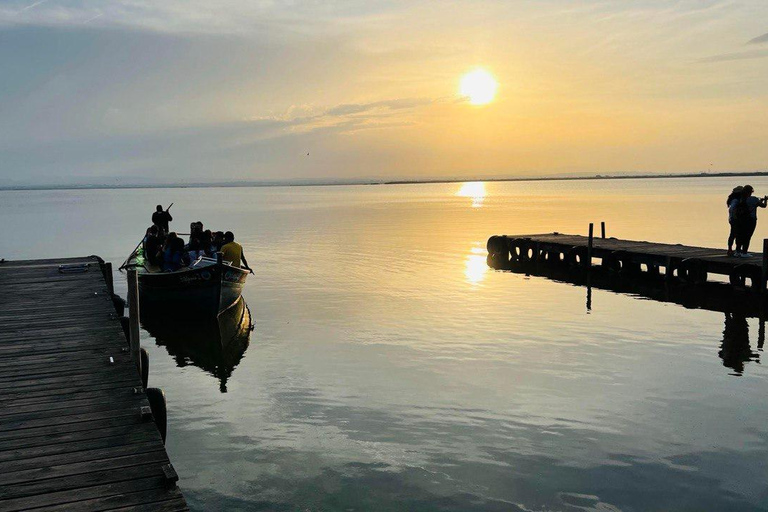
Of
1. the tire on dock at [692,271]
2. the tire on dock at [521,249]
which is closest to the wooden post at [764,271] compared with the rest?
the tire on dock at [692,271]

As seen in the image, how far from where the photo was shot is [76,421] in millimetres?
8688

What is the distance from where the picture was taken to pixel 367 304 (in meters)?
25.4

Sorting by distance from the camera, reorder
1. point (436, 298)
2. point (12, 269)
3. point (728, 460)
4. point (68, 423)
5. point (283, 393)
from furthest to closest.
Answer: point (436, 298) → point (12, 269) → point (283, 393) → point (728, 460) → point (68, 423)

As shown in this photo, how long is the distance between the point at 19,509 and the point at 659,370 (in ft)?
45.0

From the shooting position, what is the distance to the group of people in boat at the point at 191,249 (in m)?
22.7

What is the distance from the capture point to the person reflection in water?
16.7 m

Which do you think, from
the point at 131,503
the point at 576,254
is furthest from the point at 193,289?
the point at 576,254

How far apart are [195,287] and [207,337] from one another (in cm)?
192

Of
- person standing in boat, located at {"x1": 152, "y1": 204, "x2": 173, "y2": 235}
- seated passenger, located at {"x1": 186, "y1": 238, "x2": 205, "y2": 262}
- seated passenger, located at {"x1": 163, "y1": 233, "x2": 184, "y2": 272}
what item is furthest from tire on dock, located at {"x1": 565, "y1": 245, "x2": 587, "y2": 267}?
seated passenger, located at {"x1": 163, "y1": 233, "x2": 184, "y2": 272}

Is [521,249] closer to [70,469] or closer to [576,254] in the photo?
[576,254]

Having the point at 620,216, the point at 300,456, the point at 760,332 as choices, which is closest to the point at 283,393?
the point at 300,456

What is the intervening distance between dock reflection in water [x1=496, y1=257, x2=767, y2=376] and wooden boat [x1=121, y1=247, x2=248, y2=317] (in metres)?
13.1

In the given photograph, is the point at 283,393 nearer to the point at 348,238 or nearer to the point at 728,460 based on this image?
the point at 728,460

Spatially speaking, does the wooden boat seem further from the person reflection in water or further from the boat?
the person reflection in water
